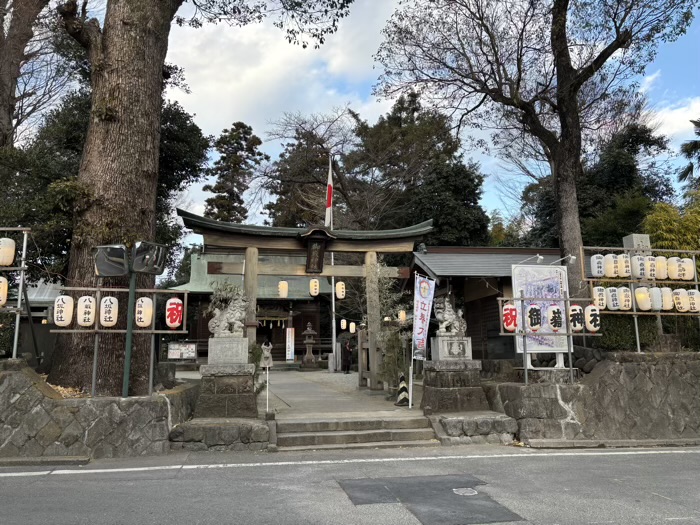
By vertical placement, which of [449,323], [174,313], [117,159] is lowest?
[449,323]

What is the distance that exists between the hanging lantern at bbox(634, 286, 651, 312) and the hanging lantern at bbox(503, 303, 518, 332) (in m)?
2.53

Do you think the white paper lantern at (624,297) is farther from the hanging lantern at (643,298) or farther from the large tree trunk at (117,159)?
the large tree trunk at (117,159)

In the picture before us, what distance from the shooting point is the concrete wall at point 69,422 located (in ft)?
21.4

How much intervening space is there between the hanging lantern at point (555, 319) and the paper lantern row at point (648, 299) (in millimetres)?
839

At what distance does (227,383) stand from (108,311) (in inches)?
82.9

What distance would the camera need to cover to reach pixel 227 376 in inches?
310

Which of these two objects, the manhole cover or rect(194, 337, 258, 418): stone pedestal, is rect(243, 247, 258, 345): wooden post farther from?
the manhole cover

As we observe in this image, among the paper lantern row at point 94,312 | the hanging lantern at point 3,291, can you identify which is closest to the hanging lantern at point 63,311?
the paper lantern row at point 94,312

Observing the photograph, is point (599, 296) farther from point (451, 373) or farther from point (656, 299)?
point (451, 373)

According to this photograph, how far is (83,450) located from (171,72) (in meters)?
9.09

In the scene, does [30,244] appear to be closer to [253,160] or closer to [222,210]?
[222,210]

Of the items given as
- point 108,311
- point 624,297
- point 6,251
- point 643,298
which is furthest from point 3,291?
point 643,298

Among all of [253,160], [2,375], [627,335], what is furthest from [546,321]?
[253,160]

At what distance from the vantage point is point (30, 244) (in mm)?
9336
